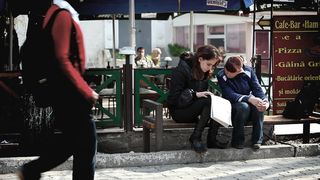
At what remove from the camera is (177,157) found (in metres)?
6.75

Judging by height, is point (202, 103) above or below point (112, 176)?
above

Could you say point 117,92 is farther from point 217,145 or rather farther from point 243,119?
point 243,119

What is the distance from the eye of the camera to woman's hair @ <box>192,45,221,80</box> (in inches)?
261

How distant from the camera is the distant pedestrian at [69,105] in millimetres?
4285

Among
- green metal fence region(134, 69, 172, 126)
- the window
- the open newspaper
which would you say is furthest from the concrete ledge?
the window

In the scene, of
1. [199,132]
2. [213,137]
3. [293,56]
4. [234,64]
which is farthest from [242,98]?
[293,56]

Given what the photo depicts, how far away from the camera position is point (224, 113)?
6641 millimetres

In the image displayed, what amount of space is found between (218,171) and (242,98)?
1067 mm

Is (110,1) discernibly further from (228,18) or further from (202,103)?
(228,18)

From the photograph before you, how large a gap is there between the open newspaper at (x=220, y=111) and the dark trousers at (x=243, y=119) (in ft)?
0.69

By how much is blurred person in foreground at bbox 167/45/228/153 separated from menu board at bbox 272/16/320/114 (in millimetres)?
1847

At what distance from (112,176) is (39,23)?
89.4 inches

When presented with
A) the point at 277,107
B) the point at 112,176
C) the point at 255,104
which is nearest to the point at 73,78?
the point at 112,176

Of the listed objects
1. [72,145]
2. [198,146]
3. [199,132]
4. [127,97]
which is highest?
[127,97]
